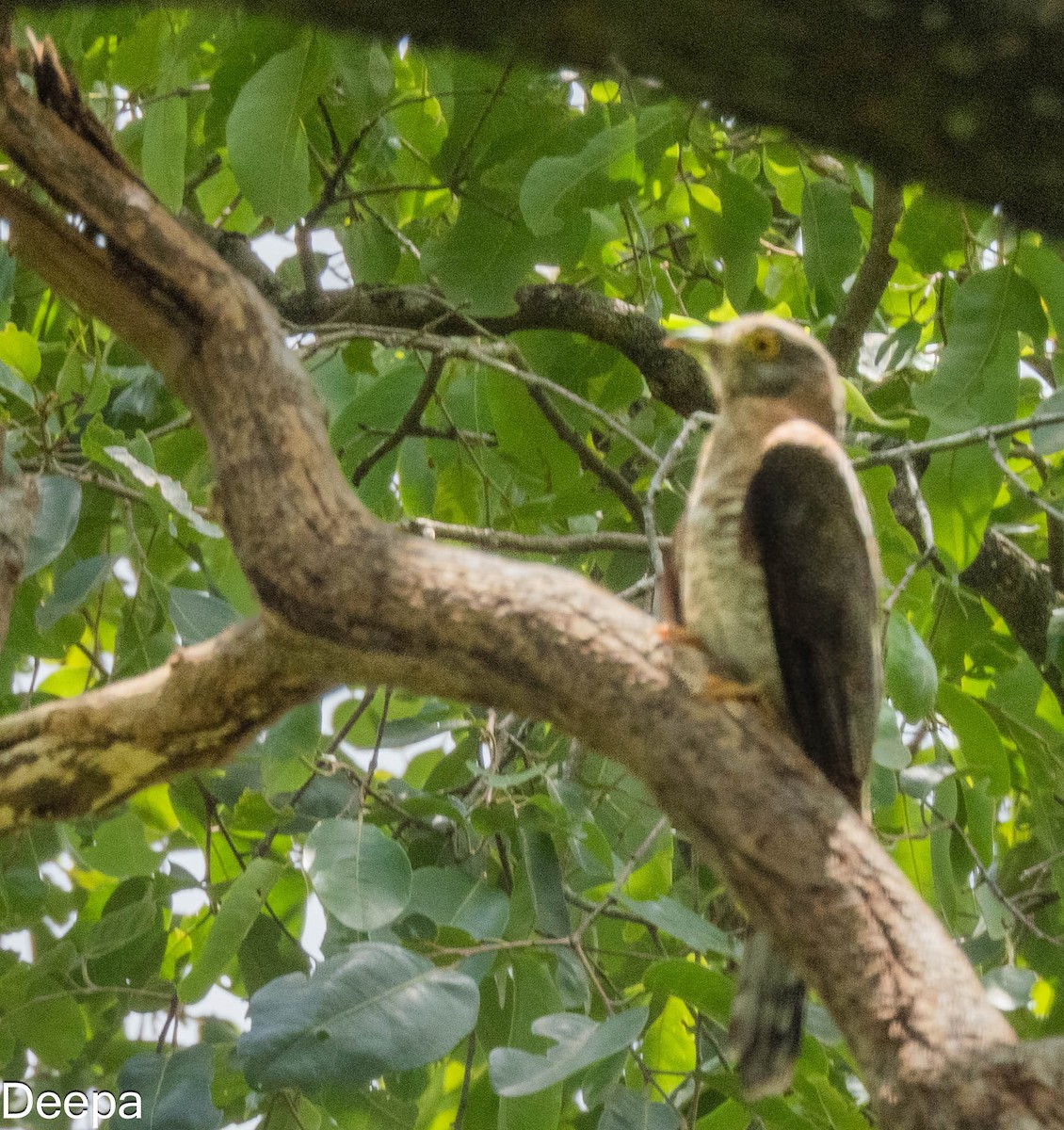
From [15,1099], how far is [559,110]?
322cm

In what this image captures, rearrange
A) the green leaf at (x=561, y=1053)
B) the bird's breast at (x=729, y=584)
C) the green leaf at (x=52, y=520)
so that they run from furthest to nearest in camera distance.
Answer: the green leaf at (x=52, y=520), the bird's breast at (x=729, y=584), the green leaf at (x=561, y=1053)

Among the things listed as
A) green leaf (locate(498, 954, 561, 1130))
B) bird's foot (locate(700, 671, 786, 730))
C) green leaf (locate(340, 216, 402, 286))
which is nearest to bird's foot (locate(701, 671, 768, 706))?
bird's foot (locate(700, 671, 786, 730))

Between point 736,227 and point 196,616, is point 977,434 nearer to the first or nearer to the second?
point 736,227

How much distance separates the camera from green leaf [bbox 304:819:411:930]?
2744mm

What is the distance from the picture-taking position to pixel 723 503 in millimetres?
2867

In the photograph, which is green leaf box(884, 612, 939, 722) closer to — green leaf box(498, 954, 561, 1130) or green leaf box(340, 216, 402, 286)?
green leaf box(498, 954, 561, 1130)

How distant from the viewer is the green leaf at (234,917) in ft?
9.58

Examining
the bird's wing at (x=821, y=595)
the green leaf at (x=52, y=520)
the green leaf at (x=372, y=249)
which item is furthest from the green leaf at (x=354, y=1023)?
the green leaf at (x=372, y=249)

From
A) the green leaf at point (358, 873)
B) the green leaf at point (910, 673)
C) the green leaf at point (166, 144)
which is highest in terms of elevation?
the green leaf at point (166, 144)

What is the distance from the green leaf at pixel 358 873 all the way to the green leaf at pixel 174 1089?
22.1 inches

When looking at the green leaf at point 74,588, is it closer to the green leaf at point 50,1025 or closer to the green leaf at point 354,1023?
the green leaf at point 50,1025

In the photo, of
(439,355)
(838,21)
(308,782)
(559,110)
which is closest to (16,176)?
(439,355)

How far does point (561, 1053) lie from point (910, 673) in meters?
1.17

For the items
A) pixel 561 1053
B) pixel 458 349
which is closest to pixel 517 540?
pixel 458 349
